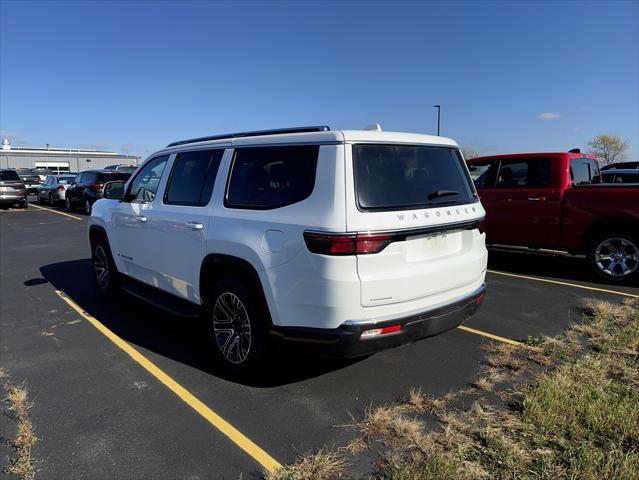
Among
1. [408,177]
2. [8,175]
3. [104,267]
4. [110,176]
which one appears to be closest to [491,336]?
[408,177]

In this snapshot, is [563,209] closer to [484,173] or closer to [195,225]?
[484,173]

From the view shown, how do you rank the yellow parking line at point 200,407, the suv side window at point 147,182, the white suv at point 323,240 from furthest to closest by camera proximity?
1. the suv side window at point 147,182
2. the white suv at point 323,240
3. the yellow parking line at point 200,407

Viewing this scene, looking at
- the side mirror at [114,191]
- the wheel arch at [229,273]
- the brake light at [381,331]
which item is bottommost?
the brake light at [381,331]

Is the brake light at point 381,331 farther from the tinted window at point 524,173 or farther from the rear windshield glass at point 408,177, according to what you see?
the tinted window at point 524,173

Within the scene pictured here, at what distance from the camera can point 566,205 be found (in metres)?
7.01

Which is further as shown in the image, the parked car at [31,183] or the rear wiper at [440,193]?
the parked car at [31,183]

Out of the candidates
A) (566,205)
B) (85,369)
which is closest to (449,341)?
(85,369)

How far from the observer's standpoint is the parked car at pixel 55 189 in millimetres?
22094

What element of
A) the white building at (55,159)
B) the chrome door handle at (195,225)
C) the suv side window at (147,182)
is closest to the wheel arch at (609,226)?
the chrome door handle at (195,225)

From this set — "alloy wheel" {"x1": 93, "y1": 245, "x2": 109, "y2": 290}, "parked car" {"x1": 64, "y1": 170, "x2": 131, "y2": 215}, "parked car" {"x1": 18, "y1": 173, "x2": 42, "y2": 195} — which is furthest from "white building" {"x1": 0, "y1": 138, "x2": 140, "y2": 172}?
"alloy wheel" {"x1": 93, "y1": 245, "x2": 109, "y2": 290}

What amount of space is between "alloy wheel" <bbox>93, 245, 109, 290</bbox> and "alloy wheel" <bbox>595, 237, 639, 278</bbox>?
708 cm

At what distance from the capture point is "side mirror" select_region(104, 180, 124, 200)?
5.46 meters

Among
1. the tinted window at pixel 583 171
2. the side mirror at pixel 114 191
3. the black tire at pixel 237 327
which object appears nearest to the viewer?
the black tire at pixel 237 327

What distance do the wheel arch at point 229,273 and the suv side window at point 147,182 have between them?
141 centimetres
